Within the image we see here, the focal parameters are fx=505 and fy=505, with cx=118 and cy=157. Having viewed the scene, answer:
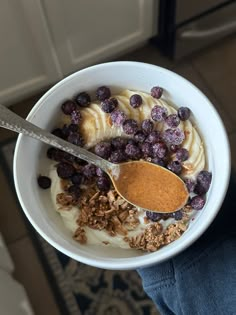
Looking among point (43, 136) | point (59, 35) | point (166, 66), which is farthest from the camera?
point (166, 66)

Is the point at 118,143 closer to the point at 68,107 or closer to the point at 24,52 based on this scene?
the point at 68,107

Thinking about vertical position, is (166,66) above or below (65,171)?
below

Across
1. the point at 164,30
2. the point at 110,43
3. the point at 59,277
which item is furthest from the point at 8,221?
the point at 164,30

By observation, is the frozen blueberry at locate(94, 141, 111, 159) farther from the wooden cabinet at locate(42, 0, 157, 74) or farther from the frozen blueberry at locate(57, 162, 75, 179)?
the wooden cabinet at locate(42, 0, 157, 74)

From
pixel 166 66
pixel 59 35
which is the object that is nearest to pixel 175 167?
pixel 59 35

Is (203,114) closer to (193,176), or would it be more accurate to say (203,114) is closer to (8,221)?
(193,176)

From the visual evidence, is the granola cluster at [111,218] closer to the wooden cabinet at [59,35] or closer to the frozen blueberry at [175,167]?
the frozen blueberry at [175,167]


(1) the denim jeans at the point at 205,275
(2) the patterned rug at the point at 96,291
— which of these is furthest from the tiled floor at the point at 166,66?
(1) the denim jeans at the point at 205,275
